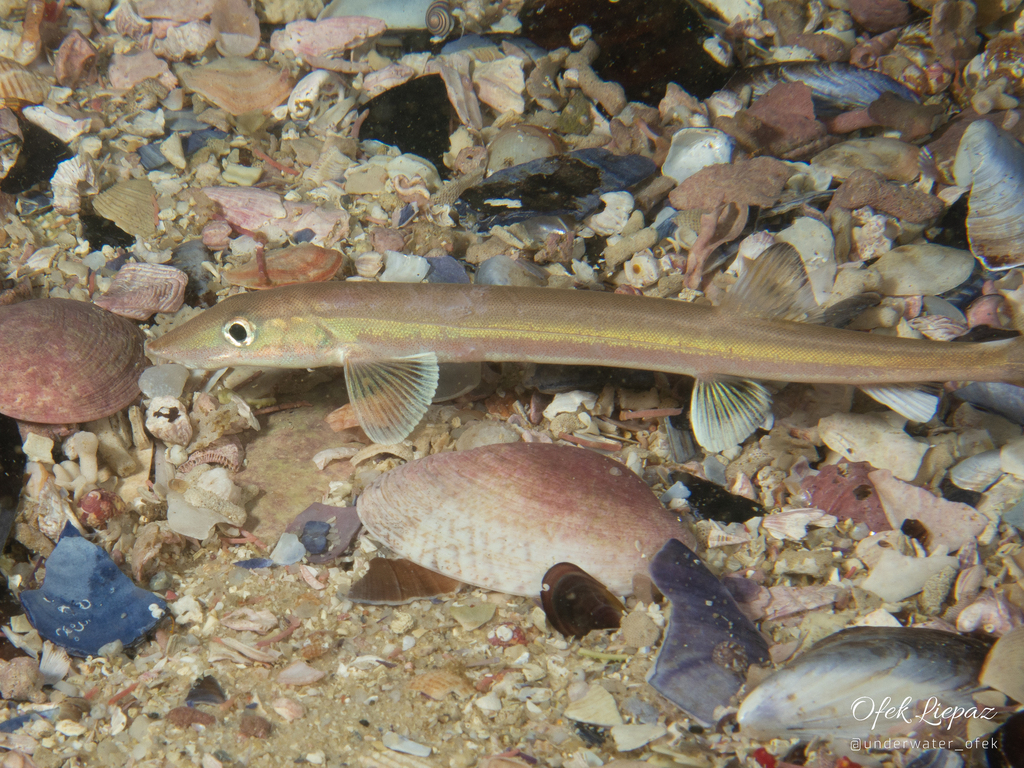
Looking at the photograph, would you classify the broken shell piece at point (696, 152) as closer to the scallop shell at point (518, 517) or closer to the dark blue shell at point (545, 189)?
the dark blue shell at point (545, 189)

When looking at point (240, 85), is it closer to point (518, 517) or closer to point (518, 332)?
point (518, 332)

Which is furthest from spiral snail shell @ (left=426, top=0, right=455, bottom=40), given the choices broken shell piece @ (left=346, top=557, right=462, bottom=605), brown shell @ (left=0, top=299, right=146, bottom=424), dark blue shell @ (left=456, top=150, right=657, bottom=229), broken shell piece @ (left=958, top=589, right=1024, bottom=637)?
broken shell piece @ (left=958, top=589, right=1024, bottom=637)

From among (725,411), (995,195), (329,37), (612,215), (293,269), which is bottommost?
(725,411)

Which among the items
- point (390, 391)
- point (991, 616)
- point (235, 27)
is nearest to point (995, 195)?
point (991, 616)

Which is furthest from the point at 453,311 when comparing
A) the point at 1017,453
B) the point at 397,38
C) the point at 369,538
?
the point at 397,38

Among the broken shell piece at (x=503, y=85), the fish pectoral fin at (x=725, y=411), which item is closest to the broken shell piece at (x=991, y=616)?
the fish pectoral fin at (x=725, y=411)

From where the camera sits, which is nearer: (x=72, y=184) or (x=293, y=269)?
(x=293, y=269)
